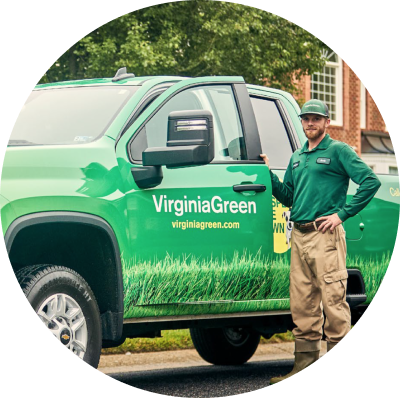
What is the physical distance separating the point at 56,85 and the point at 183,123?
65.5 inches

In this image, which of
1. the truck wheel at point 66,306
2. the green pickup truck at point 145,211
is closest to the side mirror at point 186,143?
the green pickup truck at point 145,211

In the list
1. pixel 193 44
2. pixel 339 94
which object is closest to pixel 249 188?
pixel 193 44

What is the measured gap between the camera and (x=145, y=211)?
18.6ft

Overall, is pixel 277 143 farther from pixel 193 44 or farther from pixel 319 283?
pixel 193 44

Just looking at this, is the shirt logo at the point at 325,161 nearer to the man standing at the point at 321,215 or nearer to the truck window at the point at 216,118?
the man standing at the point at 321,215

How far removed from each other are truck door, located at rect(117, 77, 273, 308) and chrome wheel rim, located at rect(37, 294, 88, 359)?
0.38 meters

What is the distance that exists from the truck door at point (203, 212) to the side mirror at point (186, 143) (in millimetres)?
251

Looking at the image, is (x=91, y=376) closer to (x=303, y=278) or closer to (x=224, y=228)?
(x=224, y=228)

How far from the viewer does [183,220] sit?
231 inches

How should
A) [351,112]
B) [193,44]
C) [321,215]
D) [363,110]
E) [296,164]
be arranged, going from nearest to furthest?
[321,215], [296,164], [193,44], [351,112], [363,110]

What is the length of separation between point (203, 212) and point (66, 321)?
1.25 metres

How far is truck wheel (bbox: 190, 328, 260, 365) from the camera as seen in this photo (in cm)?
833

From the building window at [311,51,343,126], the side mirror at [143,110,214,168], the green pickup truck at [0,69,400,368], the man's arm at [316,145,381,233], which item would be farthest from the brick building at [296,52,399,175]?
the side mirror at [143,110,214,168]

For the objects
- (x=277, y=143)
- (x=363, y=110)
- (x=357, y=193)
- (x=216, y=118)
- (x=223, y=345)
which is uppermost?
(x=363, y=110)
